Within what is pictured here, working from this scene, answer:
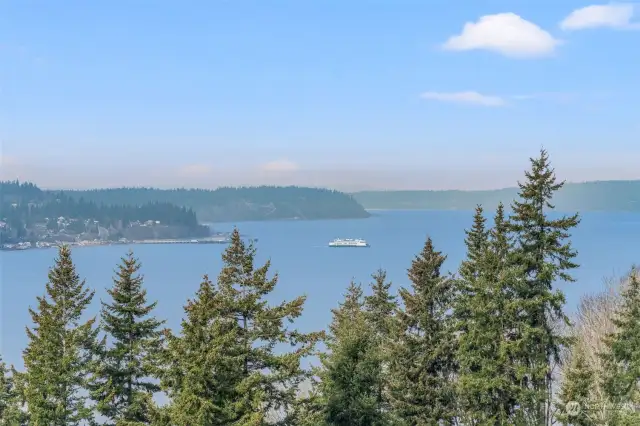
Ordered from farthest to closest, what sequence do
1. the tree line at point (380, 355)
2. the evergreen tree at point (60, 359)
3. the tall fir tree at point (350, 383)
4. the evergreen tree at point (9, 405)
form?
the tall fir tree at point (350, 383), the evergreen tree at point (9, 405), the evergreen tree at point (60, 359), the tree line at point (380, 355)

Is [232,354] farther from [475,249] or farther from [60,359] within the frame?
[475,249]

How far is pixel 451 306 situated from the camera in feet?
74.1

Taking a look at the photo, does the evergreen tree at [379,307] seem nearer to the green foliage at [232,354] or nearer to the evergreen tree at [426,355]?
the evergreen tree at [426,355]

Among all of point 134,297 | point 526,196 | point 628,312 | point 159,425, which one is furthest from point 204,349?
point 628,312

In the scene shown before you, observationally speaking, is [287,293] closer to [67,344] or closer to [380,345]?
[380,345]

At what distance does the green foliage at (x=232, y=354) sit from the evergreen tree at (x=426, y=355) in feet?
17.2

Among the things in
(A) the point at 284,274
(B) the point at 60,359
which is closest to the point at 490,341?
(B) the point at 60,359

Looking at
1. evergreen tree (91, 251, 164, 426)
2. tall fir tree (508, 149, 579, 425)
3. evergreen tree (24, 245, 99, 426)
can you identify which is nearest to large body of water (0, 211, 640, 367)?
evergreen tree (91, 251, 164, 426)

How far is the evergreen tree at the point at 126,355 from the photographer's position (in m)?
19.7

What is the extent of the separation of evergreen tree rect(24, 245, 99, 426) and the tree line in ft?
0.14

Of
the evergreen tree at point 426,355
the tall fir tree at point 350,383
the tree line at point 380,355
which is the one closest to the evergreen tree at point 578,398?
the tree line at point 380,355

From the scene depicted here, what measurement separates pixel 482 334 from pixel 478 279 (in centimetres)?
193

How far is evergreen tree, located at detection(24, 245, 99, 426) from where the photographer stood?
61.4 ft

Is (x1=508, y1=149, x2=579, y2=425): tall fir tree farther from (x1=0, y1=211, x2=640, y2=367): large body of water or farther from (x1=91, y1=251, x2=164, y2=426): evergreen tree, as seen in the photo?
(x1=0, y1=211, x2=640, y2=367): large body of water
